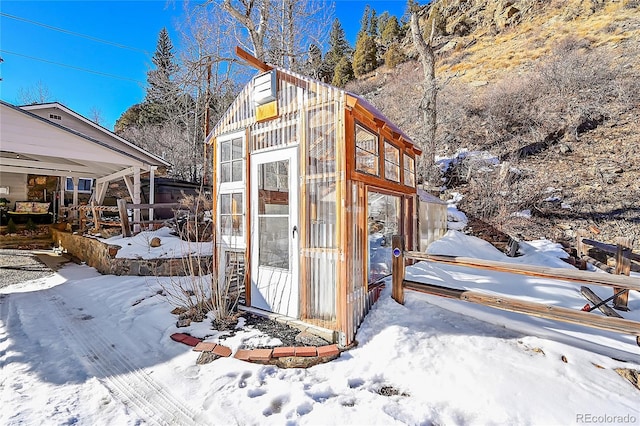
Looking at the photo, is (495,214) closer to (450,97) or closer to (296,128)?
(296,128)

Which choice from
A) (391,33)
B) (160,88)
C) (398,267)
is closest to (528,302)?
(398,267)

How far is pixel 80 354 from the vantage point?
10.7ft

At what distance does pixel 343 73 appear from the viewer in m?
28.5

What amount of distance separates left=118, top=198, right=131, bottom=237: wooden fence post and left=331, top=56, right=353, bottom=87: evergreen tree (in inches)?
955

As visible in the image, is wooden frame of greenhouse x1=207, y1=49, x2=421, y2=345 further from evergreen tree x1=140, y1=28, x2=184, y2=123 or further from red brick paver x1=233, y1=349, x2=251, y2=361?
evergreen tree x1=140, y1=28, x2=184, y2=123

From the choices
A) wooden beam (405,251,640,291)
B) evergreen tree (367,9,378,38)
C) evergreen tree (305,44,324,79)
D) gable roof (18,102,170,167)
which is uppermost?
evergreen tree (367,9,378,38)

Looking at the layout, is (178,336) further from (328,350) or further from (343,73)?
(343,73)

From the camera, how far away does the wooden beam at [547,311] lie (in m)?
2.59

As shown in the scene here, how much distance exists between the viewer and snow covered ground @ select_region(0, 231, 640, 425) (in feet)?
7.39

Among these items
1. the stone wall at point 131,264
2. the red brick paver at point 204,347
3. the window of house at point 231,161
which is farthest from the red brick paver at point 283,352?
the stone wall at point 131,264

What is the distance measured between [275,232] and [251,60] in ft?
7.73

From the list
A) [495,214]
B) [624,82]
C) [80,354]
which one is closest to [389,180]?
[80,354]

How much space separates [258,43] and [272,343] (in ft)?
29.9

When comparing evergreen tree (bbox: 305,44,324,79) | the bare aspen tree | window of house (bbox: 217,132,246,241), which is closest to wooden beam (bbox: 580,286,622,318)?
window of house (bbox: 217,132,246,241)
